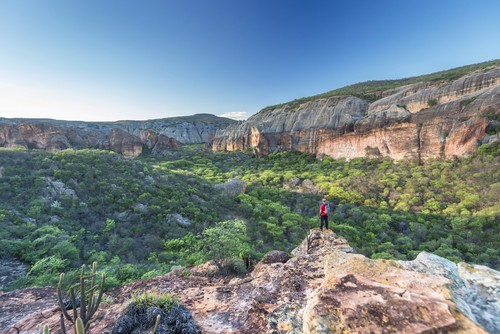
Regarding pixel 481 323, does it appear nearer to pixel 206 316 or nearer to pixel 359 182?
pixel 206 316

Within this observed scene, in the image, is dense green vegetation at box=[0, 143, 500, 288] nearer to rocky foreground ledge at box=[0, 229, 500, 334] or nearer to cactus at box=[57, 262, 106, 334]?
rocky foreground ledge at box=[0, 229, 500, 334]

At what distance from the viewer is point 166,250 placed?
992 centimetres

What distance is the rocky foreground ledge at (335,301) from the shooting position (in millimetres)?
2404

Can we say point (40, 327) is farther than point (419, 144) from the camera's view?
No

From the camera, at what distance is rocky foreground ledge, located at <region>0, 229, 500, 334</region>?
7.89 ft

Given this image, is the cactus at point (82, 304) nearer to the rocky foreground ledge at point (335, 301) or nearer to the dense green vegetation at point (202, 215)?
the rocky foreground ledge at point (335, 301)

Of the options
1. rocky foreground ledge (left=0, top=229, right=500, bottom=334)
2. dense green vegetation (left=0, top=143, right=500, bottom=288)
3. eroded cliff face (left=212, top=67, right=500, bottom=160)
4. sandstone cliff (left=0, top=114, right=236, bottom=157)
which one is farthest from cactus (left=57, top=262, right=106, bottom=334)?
sandstone cliff (left=0, top=114, right=236, bottom=157)

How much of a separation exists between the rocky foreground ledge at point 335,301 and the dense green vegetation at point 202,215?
180 centimetres

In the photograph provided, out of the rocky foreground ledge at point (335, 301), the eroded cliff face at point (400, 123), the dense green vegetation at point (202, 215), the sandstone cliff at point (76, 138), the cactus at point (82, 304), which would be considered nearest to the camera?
the rocky foreground ledge at point (335, 301)

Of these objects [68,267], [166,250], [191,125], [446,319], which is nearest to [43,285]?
[68,267]

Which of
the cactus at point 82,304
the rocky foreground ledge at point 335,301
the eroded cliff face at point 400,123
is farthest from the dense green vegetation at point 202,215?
the cactus at point 82,304

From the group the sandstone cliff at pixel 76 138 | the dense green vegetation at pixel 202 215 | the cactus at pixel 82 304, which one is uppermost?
the sandstone cliff at pixel 76 138

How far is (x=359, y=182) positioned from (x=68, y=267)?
22282 millimetres

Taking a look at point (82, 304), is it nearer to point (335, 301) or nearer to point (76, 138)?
point (335, 301)
